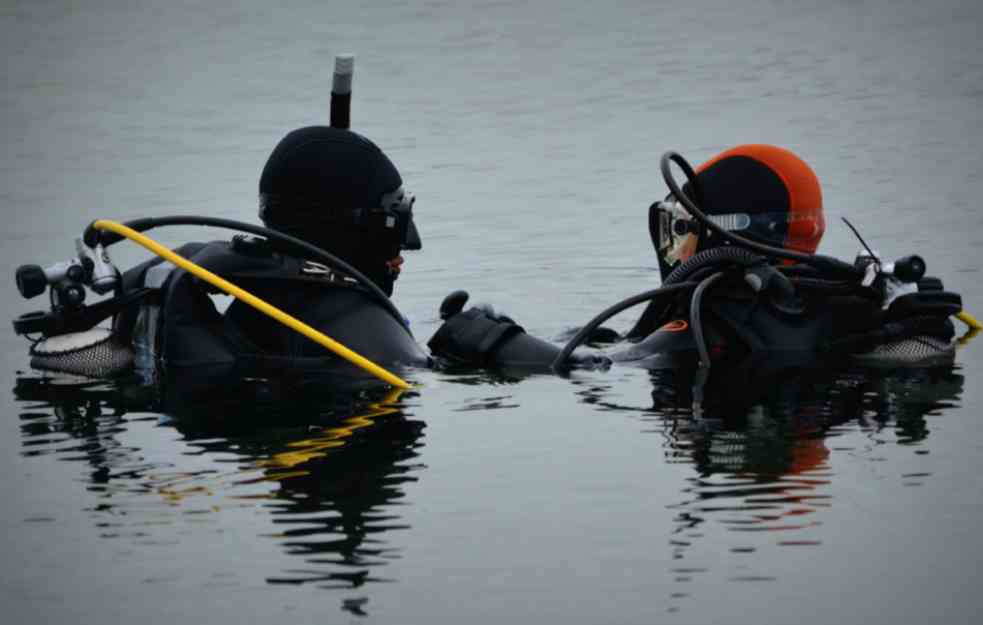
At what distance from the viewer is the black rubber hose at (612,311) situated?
8875mm

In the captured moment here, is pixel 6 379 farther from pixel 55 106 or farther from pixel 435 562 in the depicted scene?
pixel 55 106

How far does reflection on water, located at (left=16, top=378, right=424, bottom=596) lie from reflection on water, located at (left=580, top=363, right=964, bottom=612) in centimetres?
98

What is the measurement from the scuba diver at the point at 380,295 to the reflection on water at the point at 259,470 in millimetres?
336

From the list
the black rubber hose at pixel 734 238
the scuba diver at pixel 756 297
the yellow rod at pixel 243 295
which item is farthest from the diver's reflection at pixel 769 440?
the yellow rod at pixel 243 295

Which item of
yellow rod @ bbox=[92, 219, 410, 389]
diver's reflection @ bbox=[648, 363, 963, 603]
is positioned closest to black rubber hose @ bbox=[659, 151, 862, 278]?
diver's reflection @ bbox=[648, 363, 963, 603]

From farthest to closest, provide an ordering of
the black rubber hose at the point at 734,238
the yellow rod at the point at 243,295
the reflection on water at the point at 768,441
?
the black rubber hose at the point at 734,238 < the yellow rod at the point at 243,295 < the reflection on water at the point at 768,441

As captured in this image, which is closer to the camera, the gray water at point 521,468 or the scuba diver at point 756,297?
the gray water at point 521,468

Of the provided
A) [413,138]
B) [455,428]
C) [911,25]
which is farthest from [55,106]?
[455,428]

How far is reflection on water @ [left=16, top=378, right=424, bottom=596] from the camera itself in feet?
21.3

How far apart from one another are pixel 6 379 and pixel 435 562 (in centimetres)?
391

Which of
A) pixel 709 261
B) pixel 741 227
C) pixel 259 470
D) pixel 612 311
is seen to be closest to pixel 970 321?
pixel 741 227

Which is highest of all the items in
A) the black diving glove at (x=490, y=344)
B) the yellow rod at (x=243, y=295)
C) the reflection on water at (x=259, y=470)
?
the yellow rod at (x=243, y=295)

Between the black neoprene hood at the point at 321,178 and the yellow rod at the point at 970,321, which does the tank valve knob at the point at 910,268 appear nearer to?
the yellow rod at the point at 970,321

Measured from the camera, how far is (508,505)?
6977mm
